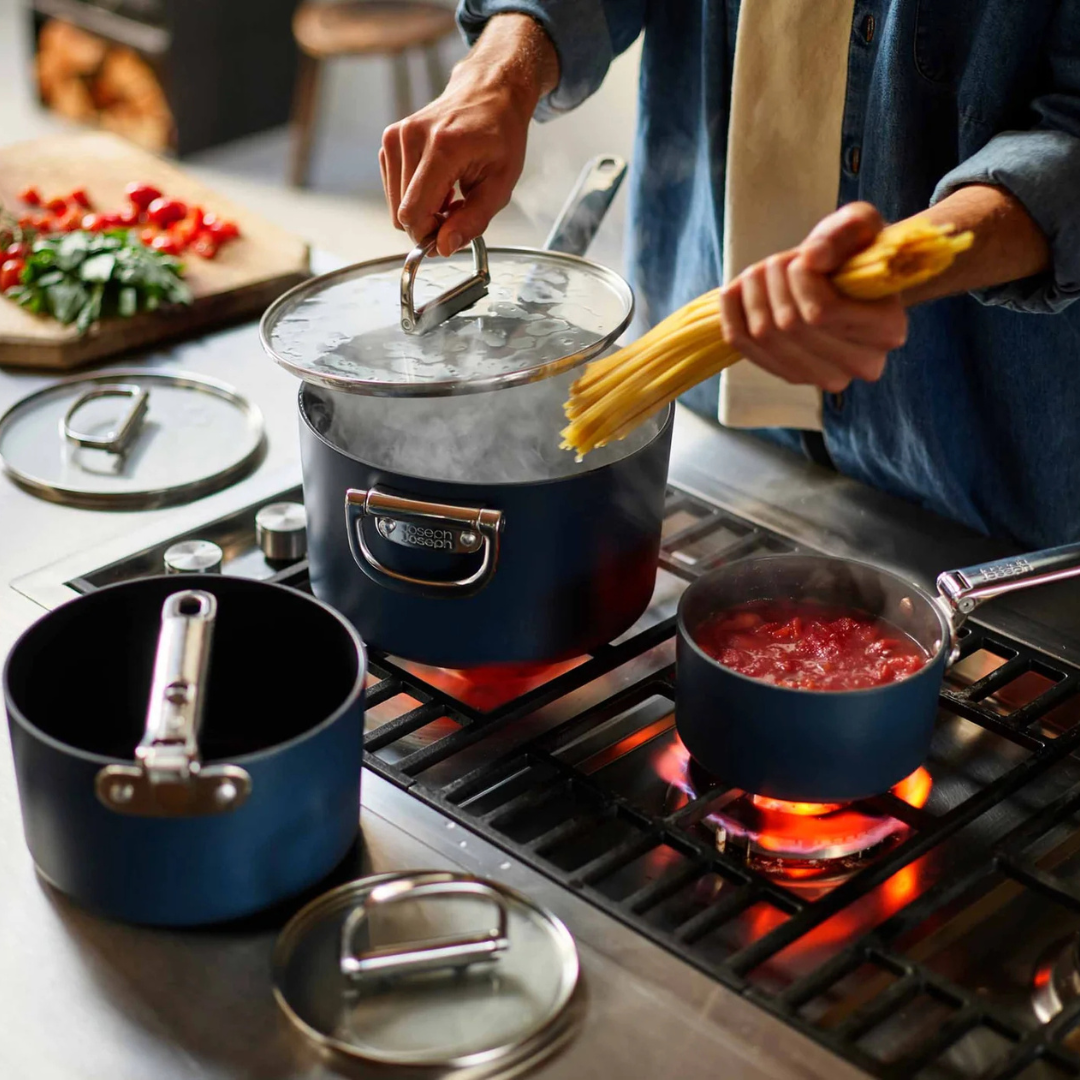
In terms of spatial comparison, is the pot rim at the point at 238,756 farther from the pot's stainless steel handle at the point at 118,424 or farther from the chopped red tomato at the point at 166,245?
the chopped red tomato at the point at 166,245

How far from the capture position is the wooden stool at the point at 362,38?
4.19 meters

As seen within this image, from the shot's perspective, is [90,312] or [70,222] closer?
[90,312]

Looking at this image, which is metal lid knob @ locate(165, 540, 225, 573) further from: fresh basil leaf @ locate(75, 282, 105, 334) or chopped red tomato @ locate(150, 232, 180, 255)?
chopped red tomato @ locate(150, 232, 180, 255)

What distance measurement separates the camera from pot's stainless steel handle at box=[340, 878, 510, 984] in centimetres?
90

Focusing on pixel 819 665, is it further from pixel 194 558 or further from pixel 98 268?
pixel 98 268

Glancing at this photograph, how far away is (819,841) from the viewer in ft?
3.48

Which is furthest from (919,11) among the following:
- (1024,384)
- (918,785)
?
(918,785)

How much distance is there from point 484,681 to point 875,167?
2.01ft

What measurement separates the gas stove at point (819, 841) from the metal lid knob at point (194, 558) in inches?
3.4

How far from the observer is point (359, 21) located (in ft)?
14.2

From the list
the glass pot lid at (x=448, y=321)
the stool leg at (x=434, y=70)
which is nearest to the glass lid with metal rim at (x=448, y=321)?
the glass pot lid at (x=448, y=321)

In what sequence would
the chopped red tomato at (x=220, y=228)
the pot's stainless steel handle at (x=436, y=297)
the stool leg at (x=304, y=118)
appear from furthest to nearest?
the stool leg at (x=304, y=118) → the chopped red tomato at (x=220, y=228) → the pot's stainless steel handle at (x=436, y=297)

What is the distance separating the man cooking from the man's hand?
Answer: 17 centimetres

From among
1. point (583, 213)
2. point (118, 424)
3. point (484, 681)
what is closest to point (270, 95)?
point (118, 424)
